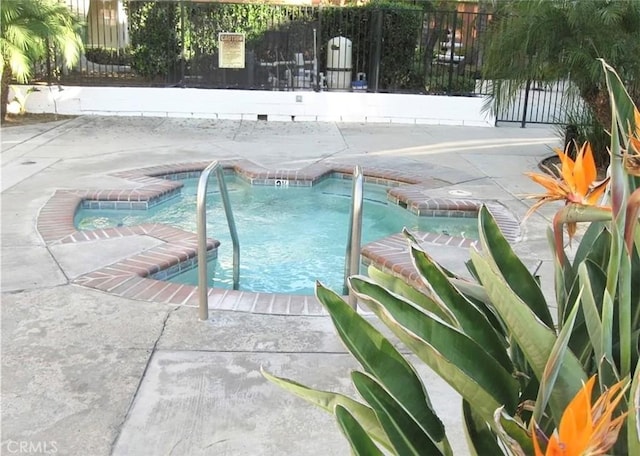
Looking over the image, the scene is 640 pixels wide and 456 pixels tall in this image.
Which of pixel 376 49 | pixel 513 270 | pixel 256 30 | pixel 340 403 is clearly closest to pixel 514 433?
pixel 340 403

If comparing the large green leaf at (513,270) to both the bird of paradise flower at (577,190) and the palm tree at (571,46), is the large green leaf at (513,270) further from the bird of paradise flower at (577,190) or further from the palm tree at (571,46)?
the palm tree at (571,46)

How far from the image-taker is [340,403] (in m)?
1.36

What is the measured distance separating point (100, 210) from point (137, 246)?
1679mm

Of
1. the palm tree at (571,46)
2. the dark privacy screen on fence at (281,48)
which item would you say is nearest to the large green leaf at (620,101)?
the palm tree at (571,46)

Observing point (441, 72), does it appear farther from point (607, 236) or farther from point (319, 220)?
point (607, 236)

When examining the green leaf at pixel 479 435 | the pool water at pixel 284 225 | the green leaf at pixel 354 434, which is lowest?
the pool water at pixel 284 225

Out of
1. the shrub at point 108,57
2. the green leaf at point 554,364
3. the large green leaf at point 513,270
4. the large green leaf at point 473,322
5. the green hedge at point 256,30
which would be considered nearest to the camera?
the green leaf at point 554,364

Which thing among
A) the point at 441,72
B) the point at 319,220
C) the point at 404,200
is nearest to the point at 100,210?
the point at 319,220

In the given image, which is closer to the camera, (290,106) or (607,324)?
(607,324)

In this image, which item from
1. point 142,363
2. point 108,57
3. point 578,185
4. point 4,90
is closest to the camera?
point 578,185

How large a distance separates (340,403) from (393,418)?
140 mm

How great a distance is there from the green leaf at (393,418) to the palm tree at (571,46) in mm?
6684

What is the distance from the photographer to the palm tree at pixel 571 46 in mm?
7051

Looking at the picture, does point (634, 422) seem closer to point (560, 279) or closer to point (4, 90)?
point (560, 279)
